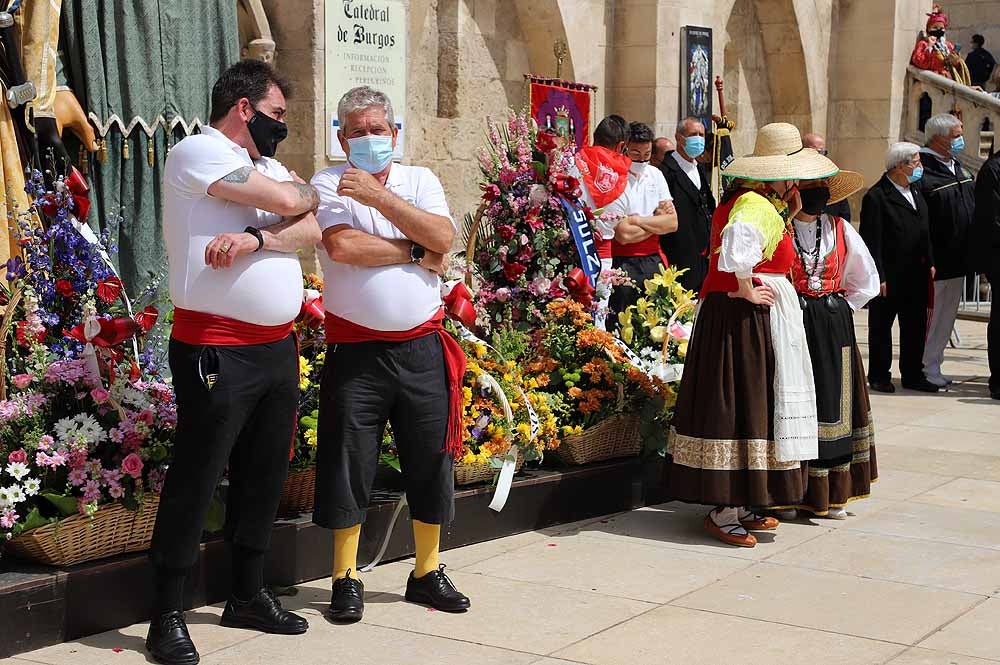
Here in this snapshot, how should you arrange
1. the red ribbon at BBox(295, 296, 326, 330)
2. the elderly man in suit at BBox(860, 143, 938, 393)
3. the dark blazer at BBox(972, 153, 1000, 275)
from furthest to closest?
the elderly man in suit at BBox(860, 143, 938, 393) < the dark blazer at BBox(972, 153, 1000, 275) < the red ribbon at BBox(295, 296, 326, 330)

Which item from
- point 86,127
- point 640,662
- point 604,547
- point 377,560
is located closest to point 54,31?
point 86,127

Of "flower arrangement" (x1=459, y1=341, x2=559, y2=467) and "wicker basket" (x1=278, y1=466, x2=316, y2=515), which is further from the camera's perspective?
"flower arrangement" (x1=459, y1=341, x2=559, y2=467)

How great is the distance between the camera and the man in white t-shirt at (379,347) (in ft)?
16.0

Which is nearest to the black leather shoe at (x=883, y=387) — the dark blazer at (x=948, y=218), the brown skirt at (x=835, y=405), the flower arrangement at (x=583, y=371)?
the dark blazer at (x=948, y=218)

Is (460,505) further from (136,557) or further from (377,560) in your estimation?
(136,557)

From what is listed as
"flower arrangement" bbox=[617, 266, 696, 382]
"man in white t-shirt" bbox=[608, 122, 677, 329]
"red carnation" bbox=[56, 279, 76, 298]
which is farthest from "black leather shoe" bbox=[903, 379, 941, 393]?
"red carnation" bbox=[56, 279, 76, 298]

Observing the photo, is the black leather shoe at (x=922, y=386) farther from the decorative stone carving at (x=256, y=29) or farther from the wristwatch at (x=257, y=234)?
the wristwatch at (x=257, y=234)

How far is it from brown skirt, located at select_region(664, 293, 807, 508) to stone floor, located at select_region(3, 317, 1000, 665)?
0.24 meters

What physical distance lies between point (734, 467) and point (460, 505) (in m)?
1.15

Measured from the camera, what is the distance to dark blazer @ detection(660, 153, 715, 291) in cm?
972

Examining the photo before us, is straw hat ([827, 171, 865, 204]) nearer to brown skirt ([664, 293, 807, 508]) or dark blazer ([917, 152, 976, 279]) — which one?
brown skirt ([664, 293, 807, 508])

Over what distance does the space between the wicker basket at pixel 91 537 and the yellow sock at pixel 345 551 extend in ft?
2.04

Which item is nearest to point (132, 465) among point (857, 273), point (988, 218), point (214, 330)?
point (214, 330)

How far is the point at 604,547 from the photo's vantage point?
6.09 m
